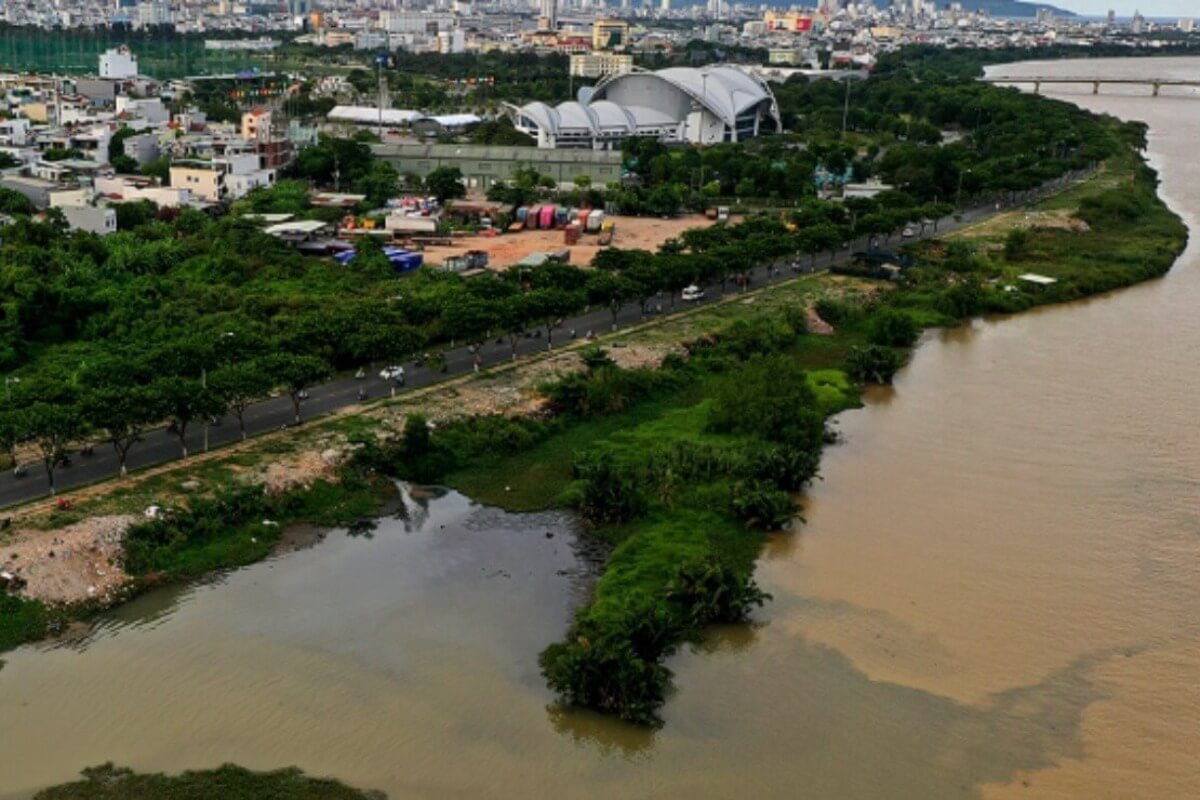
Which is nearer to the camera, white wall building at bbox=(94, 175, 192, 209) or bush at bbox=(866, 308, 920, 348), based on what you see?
bush at bbox=(866, 308, 920, 348)

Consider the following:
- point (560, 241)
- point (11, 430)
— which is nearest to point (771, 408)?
point (11, 430)

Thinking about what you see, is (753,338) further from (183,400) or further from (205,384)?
(183,400)

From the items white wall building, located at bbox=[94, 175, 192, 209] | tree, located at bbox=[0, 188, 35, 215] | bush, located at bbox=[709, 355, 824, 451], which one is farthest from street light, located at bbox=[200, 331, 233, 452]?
white wall building, located at bbox=[94, 175, 192, 209]

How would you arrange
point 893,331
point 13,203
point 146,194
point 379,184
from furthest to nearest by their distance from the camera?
1. point 379,184
2. point 146,194
3. point 13,203
4. point 893,331

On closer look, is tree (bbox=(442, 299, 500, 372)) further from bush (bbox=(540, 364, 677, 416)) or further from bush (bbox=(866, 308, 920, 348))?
bush (bbox=(866, 308, 920, 348))

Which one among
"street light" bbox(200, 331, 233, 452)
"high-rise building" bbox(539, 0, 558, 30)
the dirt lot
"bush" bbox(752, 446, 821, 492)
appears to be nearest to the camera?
"street light" bbox(200, 331, 233, 452)

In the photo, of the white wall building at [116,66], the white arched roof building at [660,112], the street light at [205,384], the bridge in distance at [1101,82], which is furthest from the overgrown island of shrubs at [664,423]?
the bridge in distance at [1101,82]
